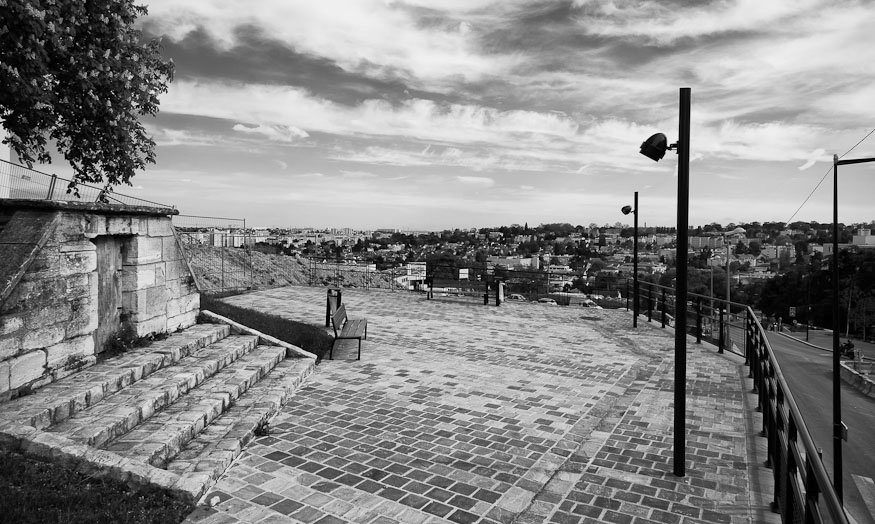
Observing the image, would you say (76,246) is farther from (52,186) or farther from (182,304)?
(52,186)

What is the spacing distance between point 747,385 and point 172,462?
7.21 m

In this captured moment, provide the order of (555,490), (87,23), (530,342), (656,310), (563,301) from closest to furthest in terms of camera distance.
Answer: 1. (555,490)
2. (87,23)
3. (530,342)
4. (656,310)
5. (563,301)

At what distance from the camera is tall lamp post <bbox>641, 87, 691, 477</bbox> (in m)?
4.26

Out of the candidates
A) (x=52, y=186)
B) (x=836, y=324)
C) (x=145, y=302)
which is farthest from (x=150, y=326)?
(x=836, y=324)

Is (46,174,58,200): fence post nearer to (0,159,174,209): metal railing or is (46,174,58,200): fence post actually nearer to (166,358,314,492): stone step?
(0,159,174,209): metal railing

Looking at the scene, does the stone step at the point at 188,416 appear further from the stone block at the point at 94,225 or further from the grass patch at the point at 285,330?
the stone block at the point at 94,225

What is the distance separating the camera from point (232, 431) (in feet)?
16.1

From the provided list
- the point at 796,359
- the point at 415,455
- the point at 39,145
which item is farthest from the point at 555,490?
the point at 796,359

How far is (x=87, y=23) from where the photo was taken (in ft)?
26.3

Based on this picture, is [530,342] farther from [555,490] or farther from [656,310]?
[555,490]

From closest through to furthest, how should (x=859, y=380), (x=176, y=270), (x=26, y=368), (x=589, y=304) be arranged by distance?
(x=26, y=368), (x=176, y=270), (x=589, y=304), (x=859, y=380)

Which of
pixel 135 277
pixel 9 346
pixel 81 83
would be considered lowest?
pixel 9 346

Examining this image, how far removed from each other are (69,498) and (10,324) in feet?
7.29

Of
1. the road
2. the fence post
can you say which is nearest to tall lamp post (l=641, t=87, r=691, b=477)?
the road
